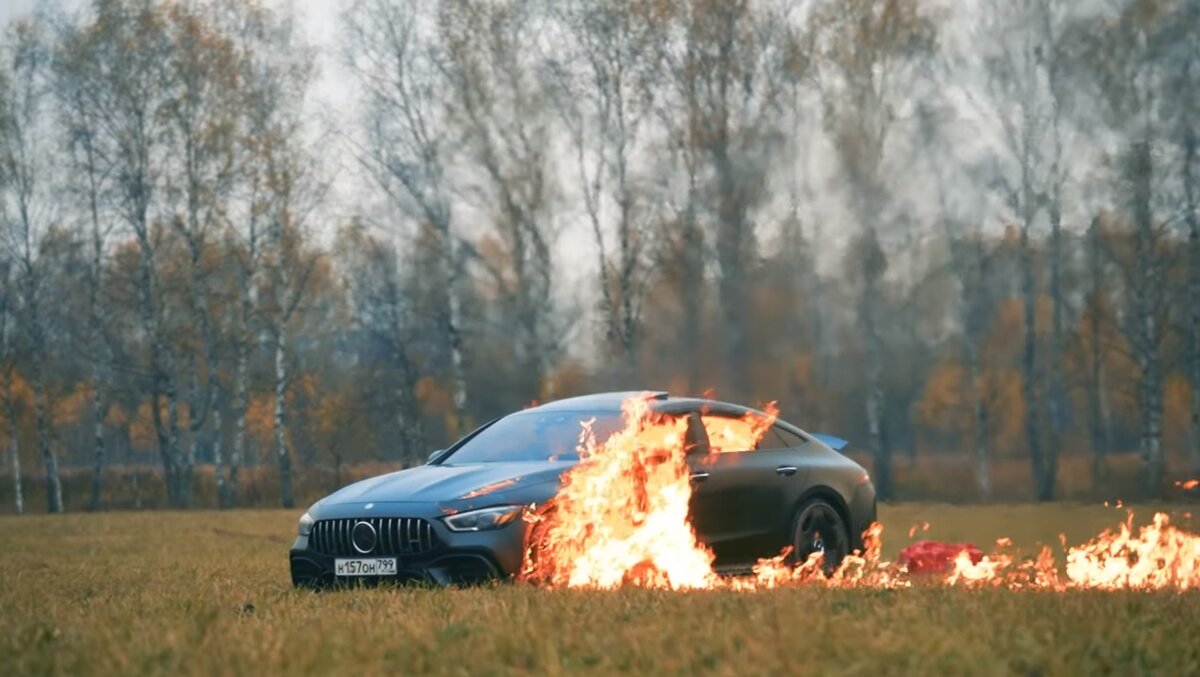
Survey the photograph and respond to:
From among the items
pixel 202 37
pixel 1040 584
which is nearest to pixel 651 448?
pixel 1040 584

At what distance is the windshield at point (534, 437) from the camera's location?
1241 centimetres

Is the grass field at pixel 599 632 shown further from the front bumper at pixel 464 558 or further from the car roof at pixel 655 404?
the car roof at pixel 655 404

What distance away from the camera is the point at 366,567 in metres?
11.7

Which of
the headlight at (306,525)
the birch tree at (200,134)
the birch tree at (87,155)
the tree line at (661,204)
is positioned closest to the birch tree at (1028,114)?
the tree line at (661,204)

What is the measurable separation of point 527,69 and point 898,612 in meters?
34.6

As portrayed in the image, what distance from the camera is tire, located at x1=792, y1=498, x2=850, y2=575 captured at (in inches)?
510

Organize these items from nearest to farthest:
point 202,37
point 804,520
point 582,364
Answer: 1. point 804,520
2. point 582,364
3. point 202,37

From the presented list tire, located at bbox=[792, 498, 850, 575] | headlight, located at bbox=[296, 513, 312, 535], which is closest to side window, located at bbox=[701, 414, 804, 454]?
tire, located at bbox=[792, 498, 850, 575]

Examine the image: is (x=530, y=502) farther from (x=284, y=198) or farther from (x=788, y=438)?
(x=284, y=198)

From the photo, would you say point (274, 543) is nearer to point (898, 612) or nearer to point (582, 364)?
point (898, 612)

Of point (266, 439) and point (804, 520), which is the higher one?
point (266, 439)

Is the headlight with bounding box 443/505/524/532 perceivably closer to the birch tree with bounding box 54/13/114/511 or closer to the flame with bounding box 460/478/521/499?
the flame with bounding box 460/478/521/499

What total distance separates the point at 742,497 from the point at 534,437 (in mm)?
1636

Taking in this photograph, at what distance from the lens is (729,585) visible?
10977 millimetres
